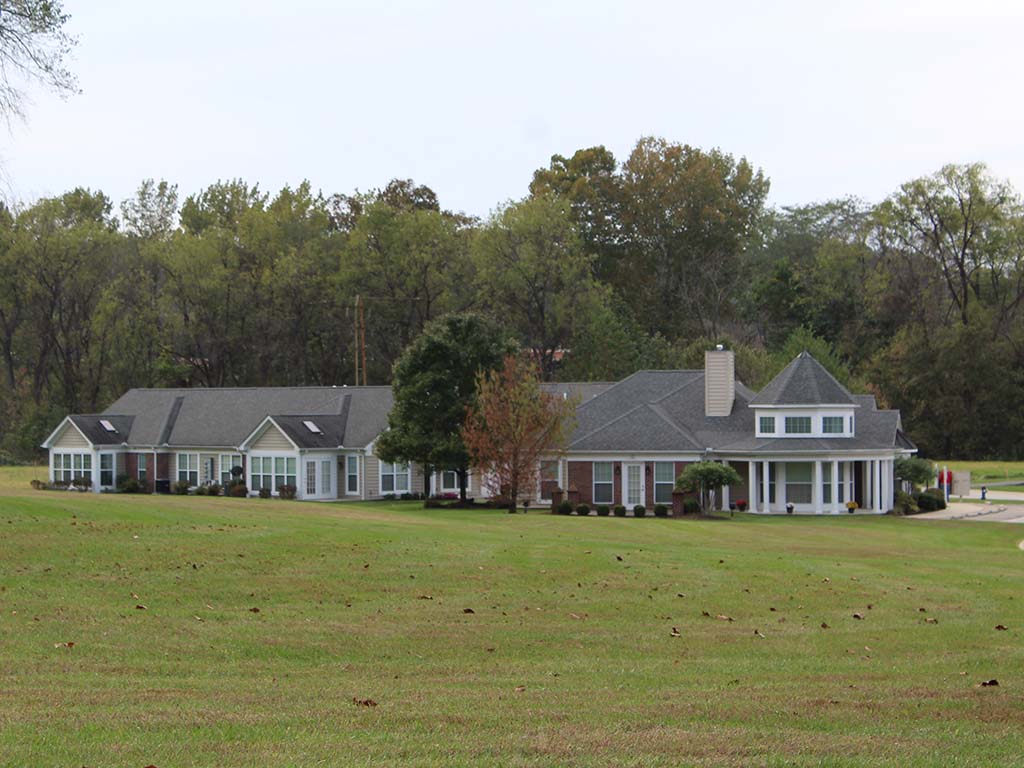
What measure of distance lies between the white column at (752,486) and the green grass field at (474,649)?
21.2 m

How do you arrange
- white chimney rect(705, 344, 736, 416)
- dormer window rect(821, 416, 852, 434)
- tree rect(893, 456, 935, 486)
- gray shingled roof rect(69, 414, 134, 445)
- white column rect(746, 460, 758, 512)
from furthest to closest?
gray shingled roof rect(69, 414, 134, 445)
white chimney rect(705, 344, 736, 416)
tree rect(893, 456, 935, 486)
dormer window rect(821, 416, 852, 434)
white column rect(746, 460, 758, 512)

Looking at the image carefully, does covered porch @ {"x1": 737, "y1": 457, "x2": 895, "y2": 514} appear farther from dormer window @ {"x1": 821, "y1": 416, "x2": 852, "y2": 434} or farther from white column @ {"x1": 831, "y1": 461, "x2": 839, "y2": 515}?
dormer window @ {"x1": 821, "y1": 416, "x2": 852, "y2": 434}

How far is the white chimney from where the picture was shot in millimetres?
54844

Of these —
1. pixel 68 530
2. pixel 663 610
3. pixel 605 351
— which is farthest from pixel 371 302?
pixel 663 610

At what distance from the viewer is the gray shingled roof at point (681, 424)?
169 ft

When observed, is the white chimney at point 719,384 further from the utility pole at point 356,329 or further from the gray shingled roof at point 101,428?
the gray shingled roof at point 101,428

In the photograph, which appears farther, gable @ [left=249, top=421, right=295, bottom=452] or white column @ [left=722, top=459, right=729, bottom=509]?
gable @ [left=249, top=421, right=295, bottom=452]

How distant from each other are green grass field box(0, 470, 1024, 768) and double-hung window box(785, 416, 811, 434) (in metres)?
22.3

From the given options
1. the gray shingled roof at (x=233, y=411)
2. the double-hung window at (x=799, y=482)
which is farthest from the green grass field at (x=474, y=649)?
the gray shingled roof at (x=233, y=411)

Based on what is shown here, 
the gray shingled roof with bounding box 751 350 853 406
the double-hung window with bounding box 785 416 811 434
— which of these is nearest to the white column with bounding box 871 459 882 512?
the gray shingled roof with bounding box 751 350 853 406

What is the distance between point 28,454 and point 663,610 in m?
72.4

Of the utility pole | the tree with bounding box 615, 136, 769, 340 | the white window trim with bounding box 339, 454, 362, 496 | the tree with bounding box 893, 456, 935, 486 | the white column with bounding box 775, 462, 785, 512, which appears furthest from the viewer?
the tree with bounding box 615, 136, 769, 340

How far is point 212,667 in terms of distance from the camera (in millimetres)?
13992

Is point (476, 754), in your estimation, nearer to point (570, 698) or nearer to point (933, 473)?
point (570, 698)
